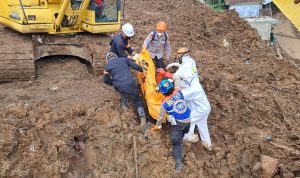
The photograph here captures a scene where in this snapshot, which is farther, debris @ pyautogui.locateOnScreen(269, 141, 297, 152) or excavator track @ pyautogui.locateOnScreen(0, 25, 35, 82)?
excavator track @ pyautogui.locateOnScreen(0, 25, 35, 82)

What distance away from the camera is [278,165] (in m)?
7.95

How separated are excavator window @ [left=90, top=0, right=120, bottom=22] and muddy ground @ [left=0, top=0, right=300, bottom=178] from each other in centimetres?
62

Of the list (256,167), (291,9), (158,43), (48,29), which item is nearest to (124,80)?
(158,43)

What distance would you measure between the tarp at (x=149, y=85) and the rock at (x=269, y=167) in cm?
215

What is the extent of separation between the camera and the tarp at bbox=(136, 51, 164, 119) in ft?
27.0

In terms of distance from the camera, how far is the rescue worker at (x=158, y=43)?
9.17 meters

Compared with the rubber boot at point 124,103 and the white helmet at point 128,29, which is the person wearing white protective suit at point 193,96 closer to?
the rubber boot at point 124,103

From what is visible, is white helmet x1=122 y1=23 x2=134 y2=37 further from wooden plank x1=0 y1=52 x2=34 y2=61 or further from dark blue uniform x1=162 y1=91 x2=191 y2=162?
wooden plank x1=0 y1=52 x2=34 y2=61

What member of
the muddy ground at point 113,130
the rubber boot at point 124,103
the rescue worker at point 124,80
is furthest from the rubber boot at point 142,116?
the rubber boot at point 124,103

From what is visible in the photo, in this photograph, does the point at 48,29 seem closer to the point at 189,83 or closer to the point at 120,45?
the point at 120,45

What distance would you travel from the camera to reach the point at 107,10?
425 inches

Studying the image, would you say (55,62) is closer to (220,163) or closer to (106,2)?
(106,2)

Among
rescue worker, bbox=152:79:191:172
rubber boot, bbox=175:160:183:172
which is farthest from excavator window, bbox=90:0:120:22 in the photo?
rubber boot, bbox=175:160:183:172

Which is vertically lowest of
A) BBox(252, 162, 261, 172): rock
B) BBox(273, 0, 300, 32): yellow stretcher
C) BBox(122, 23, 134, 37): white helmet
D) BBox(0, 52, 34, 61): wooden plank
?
BBox(252, 162, 261, 172): rock
